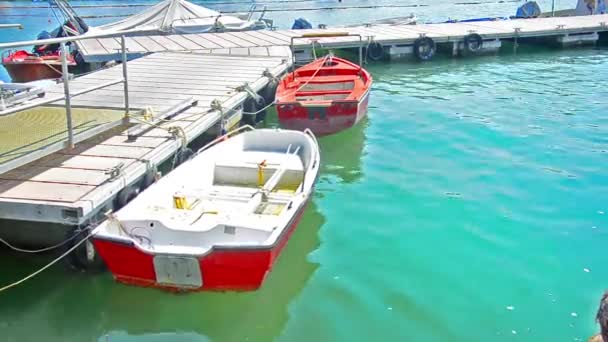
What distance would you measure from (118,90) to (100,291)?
4.80m

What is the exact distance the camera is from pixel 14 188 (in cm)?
553

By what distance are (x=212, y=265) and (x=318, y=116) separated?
5.10 meters

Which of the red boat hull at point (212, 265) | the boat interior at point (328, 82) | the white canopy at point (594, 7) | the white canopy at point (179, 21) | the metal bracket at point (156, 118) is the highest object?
the white canopy at point (594, 7)

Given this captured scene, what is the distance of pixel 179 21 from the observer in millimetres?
19984

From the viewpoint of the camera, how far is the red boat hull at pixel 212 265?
4.93 metres

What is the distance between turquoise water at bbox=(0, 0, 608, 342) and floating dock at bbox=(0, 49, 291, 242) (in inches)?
35.3

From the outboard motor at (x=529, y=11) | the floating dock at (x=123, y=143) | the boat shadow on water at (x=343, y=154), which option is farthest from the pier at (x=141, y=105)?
the outboard motor at (x=529, y=11)

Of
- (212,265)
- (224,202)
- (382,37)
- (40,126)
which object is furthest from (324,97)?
(382,37)

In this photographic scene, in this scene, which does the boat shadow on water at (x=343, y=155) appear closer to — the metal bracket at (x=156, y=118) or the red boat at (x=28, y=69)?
the metal bracket at (x=156, y=118)

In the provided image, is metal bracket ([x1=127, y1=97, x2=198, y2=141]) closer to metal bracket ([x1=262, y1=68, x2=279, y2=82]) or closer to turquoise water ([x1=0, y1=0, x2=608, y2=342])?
turquoise water ([x1=0, y1=0, x2=608, y2=342])

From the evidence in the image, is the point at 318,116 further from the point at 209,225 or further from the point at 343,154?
the point at 209,225

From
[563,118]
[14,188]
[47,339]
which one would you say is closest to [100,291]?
[47,339]

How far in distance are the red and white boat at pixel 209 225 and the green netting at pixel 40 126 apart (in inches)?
42.4

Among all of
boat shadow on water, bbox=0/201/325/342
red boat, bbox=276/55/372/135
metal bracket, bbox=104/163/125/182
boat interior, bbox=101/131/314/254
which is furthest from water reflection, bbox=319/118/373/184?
metal bracket, bbox=104/163/125/182
